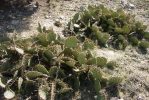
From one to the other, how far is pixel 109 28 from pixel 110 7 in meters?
0.71

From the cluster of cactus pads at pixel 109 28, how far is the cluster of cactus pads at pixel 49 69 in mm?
540

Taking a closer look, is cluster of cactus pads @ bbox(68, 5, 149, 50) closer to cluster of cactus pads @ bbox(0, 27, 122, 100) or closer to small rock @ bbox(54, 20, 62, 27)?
small rock @ bbox(54, 20, 62, 27)

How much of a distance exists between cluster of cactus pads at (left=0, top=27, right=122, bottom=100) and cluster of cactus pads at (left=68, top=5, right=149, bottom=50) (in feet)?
1.77

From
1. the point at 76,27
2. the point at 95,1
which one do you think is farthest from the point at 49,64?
the point at 95,1

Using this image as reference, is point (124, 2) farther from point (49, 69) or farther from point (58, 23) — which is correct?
point (49, 69)

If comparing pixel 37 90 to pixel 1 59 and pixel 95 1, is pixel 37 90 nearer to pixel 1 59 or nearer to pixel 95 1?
pixel 1 59

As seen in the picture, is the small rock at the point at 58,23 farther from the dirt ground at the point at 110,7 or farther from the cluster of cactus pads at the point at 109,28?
the cluster of cactus pads at the point at 109,28

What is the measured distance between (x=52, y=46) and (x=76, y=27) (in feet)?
2.70

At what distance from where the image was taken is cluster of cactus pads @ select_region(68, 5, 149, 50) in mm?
4734

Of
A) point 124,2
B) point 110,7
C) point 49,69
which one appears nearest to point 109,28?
point 110,7

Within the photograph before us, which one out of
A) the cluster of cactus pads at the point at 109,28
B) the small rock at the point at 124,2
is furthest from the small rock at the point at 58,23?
the small rock at the point at 124,2

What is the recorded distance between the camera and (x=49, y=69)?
3965 millimetres

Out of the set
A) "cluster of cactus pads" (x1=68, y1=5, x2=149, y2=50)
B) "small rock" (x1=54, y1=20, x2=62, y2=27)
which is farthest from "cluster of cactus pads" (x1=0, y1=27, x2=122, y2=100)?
"small rock" (x1=54, y1=20, x2=62, y2=27)

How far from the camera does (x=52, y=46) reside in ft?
13.4
